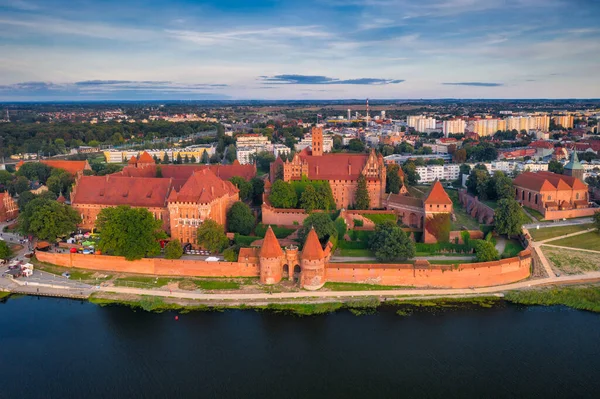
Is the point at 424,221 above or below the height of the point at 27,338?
above

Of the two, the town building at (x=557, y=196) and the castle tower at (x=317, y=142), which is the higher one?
the castle tower at (x=317, y=142)

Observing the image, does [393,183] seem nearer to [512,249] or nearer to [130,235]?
[512,249]

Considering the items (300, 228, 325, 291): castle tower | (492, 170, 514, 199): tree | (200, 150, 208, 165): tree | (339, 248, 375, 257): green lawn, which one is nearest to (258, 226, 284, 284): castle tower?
(300, 228, 325, 291): castle tower

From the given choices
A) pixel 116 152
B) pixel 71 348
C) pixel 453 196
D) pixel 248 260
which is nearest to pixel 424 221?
pixel 248 260

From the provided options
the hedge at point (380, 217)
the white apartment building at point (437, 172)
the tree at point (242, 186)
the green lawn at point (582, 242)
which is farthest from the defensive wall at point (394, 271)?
the white apartment building at point (437, 172)

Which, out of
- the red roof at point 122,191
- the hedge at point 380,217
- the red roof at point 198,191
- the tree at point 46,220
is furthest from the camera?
the red roof at point 122,191

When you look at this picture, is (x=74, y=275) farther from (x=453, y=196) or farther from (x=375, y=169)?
(x=453, y=196)

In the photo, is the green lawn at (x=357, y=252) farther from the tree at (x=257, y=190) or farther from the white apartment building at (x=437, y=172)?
the white apartment building at (x=437, y=172)
